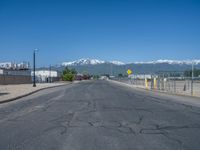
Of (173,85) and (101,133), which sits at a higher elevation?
(101,133)

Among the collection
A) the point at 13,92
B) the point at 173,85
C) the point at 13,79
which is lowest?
the point at 13,92

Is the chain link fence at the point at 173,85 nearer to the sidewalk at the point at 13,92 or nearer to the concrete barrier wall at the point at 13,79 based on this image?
the sidewalk at the point at 13,92

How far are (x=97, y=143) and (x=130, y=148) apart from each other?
995 mm

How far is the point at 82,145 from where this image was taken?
8273 millimetres

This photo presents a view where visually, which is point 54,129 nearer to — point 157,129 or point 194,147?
point 157,129

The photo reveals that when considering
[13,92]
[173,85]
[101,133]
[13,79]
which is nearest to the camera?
[101,133]

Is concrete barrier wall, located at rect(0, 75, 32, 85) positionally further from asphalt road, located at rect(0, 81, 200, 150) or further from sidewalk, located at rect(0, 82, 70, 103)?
asphalt road, located at rect(0, 81, 200, 150)

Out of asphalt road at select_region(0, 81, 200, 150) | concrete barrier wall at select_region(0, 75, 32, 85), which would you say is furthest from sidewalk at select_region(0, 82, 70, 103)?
concrete barrier wall at select_region(0, 75, 32, 85)

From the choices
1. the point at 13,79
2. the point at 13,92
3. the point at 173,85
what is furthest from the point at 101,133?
the point at 13,79

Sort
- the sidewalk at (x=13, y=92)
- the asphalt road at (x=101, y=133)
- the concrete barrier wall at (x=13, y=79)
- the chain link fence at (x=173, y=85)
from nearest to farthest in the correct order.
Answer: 1. the asphalt road at (x=101, y=133)
2. the sidewalk at (x=13, y=92)
3. the chain link fence at (x=173, y=85)
4. the concrete barrier wall at (x=13, y=79)

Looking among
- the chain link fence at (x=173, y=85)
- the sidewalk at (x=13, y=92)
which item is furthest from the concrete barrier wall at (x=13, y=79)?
the chain link fence at (x=173, y=85)

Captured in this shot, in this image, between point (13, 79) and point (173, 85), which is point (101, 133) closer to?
point (173, 85)

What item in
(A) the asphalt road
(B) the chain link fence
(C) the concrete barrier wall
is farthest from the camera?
(C) the concrete barrier wall

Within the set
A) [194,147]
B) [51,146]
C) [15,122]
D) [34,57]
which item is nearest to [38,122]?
[15,122]
